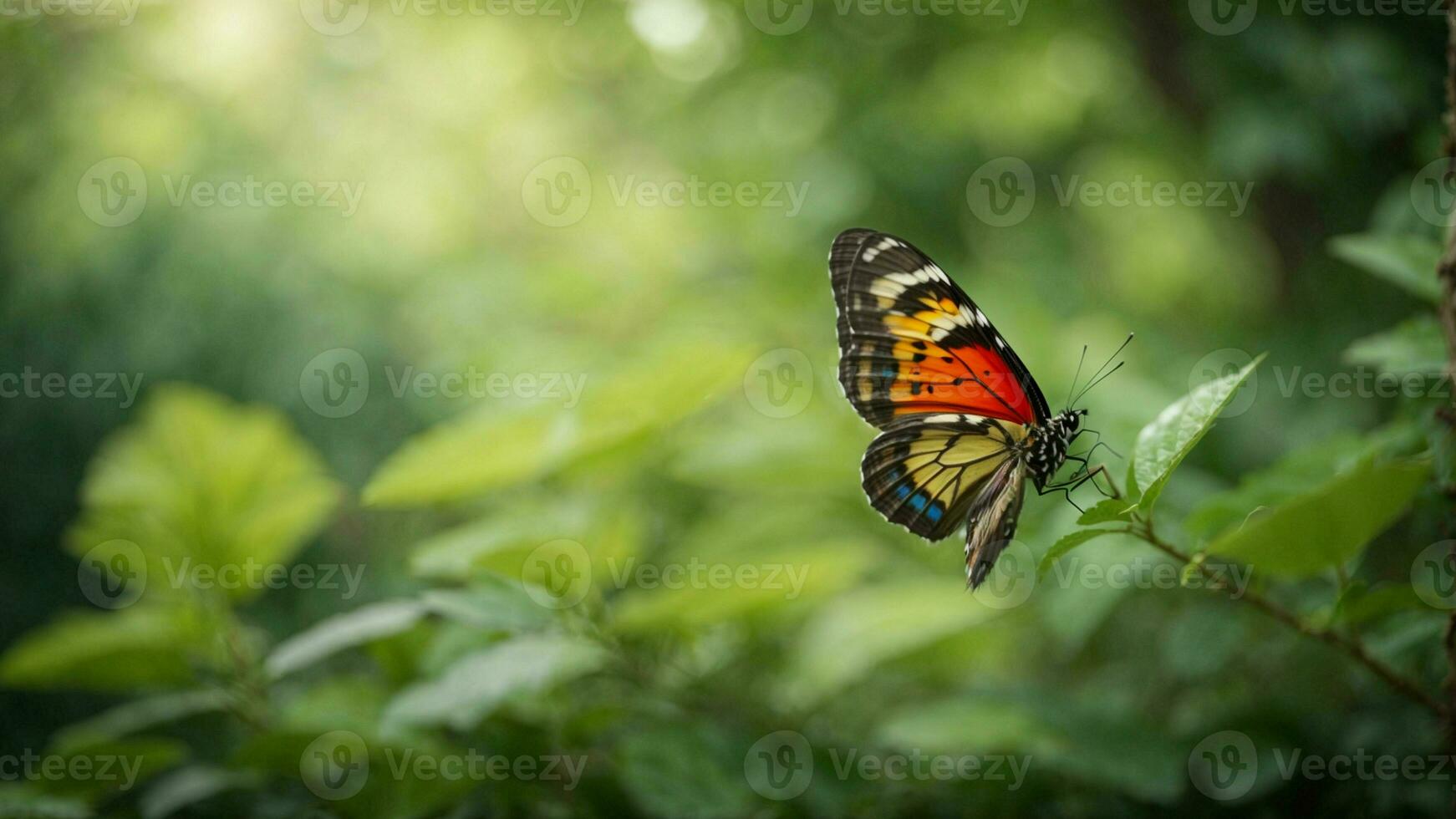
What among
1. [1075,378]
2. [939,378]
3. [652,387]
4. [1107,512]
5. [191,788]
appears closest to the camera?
[1107,512]

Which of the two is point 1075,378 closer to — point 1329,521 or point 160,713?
Result: point 1329,521

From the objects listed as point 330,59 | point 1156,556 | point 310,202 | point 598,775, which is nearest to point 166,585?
point 598,775

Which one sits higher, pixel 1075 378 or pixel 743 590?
pixel 1075 378

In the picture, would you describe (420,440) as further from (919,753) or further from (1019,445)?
(919,753)

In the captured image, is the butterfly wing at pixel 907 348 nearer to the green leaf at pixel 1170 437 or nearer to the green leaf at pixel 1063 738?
the green leaf at pixel 1170 437

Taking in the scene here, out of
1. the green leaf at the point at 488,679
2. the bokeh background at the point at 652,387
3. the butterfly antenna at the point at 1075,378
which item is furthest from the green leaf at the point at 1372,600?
the green leaf at the point at 488,679

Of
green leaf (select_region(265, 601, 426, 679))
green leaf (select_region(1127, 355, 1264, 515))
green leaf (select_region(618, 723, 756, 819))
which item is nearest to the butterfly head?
green leaf (select_region(1127, 355, 1264, 515))

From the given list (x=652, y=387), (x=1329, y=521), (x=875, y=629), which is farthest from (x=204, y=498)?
(x=1329, y=521)
